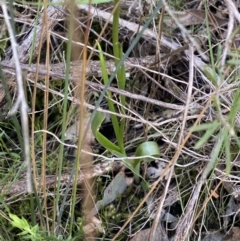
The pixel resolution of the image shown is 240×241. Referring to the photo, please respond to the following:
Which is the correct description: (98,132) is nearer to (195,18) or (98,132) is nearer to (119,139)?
(119,139)

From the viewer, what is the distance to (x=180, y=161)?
107cm

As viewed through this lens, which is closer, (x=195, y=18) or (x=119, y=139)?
(x=119, y=139)

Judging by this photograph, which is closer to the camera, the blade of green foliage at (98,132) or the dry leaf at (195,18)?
the blade of green foliage at (98,132)

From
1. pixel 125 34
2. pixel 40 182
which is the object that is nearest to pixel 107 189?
pixel 40 182

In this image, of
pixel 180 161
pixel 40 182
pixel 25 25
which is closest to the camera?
pixel 40 182

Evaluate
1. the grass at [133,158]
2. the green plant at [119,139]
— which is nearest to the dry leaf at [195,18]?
the grass at [133,158]

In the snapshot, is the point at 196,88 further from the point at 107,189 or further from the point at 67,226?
the point at 67,226

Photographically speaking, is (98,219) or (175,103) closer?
(98,219)

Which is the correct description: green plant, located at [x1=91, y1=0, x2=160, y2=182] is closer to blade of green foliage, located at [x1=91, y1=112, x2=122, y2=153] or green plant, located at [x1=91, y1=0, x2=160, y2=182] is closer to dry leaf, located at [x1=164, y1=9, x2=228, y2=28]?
blade of green foliage, located at [x1=91, y1=112, x2=122, y2=153]

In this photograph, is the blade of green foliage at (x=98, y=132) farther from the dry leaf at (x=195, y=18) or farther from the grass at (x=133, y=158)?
the dry leaf at (x=195, y=18)

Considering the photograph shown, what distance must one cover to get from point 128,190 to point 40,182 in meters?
0.21

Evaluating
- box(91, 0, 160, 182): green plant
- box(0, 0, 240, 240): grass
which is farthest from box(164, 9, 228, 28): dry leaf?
box(91, 0, 160, 182): green plant

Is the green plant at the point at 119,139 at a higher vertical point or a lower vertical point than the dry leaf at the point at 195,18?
lower

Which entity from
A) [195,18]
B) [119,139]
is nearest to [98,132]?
[119,139]
